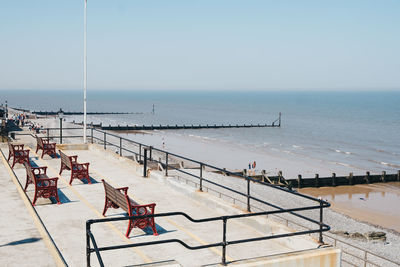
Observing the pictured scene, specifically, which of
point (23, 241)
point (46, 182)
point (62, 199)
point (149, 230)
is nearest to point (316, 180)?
point (62, 199)

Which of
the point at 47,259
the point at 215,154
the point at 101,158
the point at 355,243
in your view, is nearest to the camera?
the point at 47,259

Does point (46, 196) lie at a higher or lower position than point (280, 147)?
higher

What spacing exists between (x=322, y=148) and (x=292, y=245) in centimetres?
6447

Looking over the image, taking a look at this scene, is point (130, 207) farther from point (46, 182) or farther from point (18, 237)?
point (46, 182)

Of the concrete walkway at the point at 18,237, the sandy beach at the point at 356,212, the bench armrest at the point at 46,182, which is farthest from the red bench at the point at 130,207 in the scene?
the sandy beach at the point at 356,212

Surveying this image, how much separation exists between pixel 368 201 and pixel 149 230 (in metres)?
31.7

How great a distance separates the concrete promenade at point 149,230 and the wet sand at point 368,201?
21991mm

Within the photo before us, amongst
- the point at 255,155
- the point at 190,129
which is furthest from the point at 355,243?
the point at 190,129

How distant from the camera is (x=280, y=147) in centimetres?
7044

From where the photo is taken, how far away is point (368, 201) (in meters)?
36.0

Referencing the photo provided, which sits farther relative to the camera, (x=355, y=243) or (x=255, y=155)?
(x=255, y=155)

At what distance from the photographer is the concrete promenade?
6848 millimetres

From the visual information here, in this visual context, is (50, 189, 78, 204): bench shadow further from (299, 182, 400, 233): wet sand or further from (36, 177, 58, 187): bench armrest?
(299, 182, 400, 233): wet sand

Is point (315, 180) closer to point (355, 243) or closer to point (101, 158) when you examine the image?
point (355, 243)
